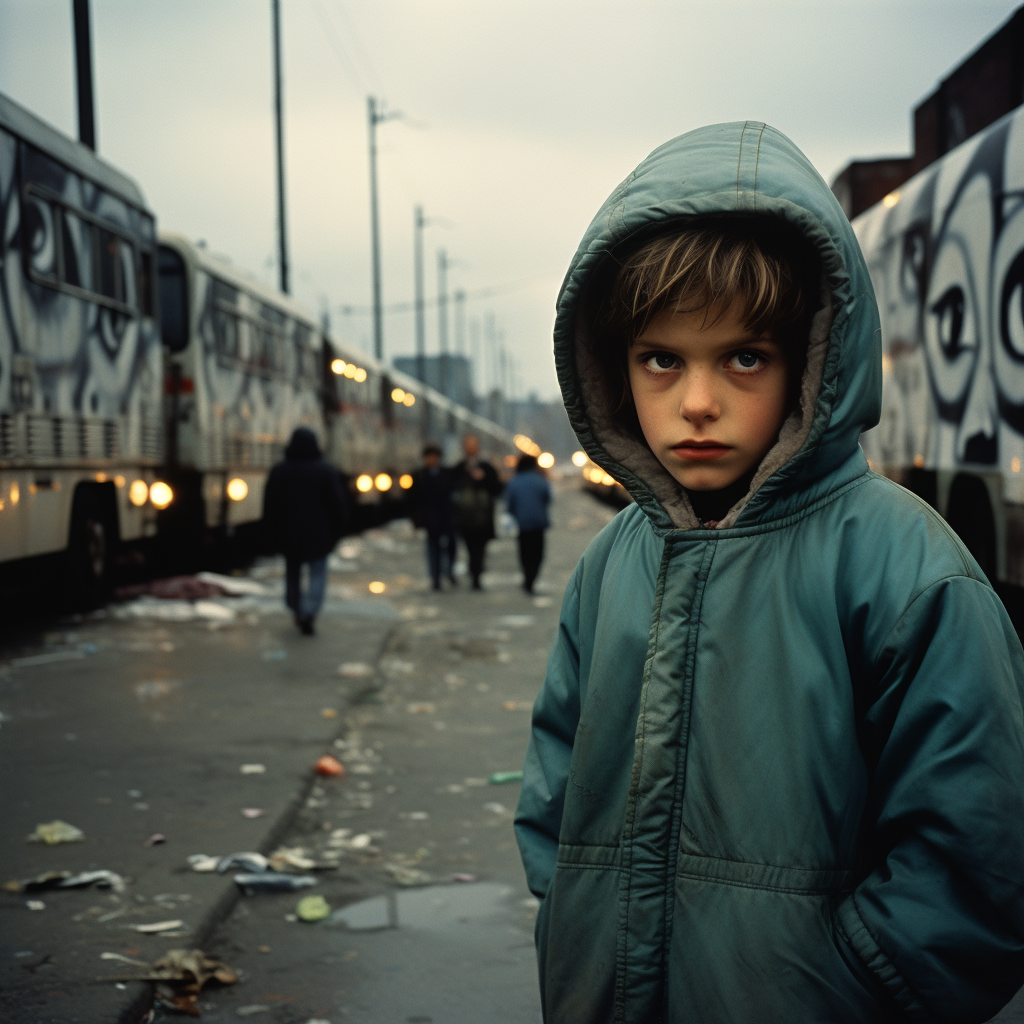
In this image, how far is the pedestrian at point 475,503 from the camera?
1493cm

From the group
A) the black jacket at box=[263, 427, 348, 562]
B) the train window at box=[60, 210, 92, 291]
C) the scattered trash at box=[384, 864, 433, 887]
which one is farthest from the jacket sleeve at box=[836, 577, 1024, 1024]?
the train window at box=[60, 210, 92, 291]

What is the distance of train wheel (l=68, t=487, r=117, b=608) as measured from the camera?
36.2ft

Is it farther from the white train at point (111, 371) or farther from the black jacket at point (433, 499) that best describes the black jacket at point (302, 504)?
the black jacket at point (433, 499)

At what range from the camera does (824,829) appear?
1.43 meters

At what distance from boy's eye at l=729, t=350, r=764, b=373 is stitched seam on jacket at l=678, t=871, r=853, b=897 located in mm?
654

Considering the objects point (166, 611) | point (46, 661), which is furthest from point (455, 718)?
point (166, 611)

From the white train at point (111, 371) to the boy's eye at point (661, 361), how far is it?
8.47 metres

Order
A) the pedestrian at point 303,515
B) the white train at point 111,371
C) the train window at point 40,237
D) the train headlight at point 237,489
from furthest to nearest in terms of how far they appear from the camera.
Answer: the train headlight at point 237,489 < the pedestrian at point 303,515 < the train window at point 40,237 < the white train at point 111,371

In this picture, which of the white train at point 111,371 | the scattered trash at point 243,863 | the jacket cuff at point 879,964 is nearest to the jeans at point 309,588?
the white train at point 111,371

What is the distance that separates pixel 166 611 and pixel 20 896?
789 cm

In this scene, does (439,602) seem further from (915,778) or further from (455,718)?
(915,778)

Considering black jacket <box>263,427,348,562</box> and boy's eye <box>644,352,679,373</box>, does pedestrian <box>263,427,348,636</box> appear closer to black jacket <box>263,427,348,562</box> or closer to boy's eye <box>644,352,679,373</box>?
black jacket <box>263,427,348,562</box>

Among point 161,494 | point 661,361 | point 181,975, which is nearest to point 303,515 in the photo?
point 161,494

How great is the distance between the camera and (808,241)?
1.52 metres
